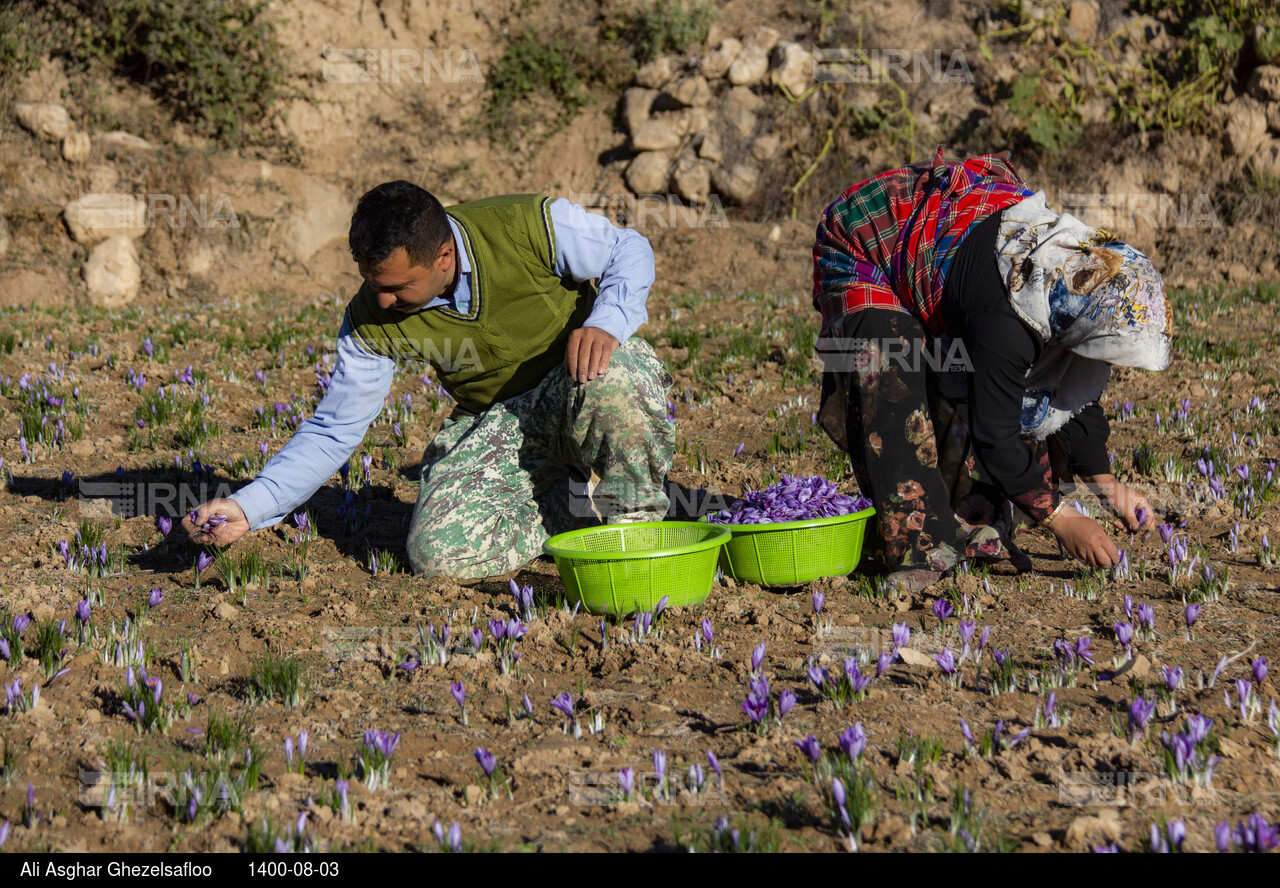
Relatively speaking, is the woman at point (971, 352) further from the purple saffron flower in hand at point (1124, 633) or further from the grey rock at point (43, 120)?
the grey rock at point (43, 120)

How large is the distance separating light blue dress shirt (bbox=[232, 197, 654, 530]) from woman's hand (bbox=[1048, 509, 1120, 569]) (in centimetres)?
171

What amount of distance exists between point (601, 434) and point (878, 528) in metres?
1.15

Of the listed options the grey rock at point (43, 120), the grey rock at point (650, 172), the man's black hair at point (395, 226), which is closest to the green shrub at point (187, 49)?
the grey rock at point (43, 120)

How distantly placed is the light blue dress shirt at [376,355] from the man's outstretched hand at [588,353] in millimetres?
83

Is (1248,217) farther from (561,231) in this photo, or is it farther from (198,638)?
(198,638)

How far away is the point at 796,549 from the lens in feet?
13.4

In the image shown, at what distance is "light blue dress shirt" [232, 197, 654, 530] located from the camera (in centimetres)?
416

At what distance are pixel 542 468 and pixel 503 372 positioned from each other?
0.47 metres

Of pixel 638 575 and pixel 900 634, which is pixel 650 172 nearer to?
pixel 638 575

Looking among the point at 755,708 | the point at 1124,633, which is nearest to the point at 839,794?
the point at 755,708

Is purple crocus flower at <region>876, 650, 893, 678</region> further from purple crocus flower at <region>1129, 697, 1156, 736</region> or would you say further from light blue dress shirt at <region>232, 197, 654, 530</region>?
light blue dress shirt at <region>232, 197, 654, 530</region>

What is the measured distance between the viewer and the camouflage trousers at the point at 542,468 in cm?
434

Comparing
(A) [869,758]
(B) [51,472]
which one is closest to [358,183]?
(B) [51,472]
